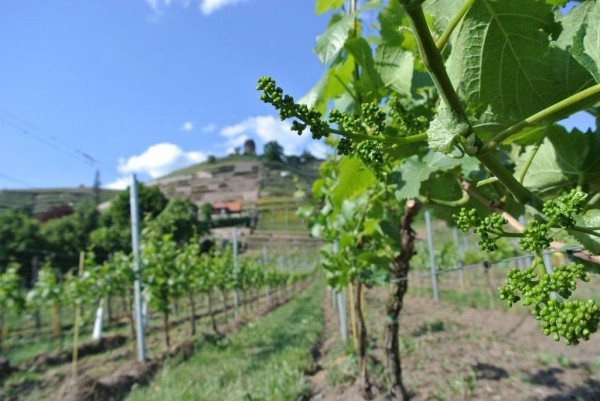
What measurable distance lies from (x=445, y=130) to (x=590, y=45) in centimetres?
31

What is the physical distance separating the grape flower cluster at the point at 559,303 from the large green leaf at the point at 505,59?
1.13 feet

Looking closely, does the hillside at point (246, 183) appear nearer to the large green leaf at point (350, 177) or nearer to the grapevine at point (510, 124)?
the large green leaf at point (350, 177)

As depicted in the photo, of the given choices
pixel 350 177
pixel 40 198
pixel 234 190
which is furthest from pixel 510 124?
pixel 234 190

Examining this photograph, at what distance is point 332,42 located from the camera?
146 cm

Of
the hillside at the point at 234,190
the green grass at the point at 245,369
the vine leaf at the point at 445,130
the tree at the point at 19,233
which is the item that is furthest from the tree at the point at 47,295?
the hillside at the point at 234,190

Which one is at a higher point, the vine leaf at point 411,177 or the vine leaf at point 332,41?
the vine leaf at point 332,41

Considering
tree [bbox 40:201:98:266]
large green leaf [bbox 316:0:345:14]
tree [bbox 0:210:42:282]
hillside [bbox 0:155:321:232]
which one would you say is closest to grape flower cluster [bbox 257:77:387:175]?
large green leaf [bbox 316:0:345:14]

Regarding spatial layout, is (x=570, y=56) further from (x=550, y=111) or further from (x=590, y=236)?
(x=590, y=236)

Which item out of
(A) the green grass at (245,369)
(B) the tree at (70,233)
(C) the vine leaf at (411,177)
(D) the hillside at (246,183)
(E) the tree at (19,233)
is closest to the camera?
(C) the vine leaf at (411,177)

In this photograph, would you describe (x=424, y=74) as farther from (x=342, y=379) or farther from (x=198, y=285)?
(x=198, y=285)

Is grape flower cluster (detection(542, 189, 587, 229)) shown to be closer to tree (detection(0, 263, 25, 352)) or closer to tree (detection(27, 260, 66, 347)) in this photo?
tree (detection(27, 260, 66, 347))

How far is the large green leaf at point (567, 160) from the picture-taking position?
1.06m

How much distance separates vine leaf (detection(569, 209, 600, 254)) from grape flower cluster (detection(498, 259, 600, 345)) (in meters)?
0.25

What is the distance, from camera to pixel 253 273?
20125 mm
